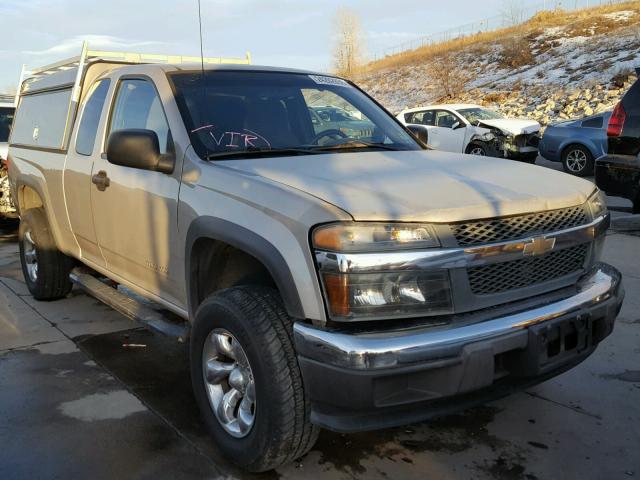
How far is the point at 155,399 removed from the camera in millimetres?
3674

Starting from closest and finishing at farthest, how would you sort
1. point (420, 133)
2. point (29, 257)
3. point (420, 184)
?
point (420, 184)
point (420, 133)
point (29, 257)

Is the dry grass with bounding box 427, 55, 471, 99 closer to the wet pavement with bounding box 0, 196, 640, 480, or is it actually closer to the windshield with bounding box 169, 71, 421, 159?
the windshield with bounding box 169, 71, 421, 159

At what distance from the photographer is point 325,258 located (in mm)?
2383

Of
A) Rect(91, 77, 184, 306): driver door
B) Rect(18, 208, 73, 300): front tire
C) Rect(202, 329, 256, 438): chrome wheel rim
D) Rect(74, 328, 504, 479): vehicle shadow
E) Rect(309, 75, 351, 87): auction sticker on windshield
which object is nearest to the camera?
Rect(202, 329, 256, 438): chrome wheel rim

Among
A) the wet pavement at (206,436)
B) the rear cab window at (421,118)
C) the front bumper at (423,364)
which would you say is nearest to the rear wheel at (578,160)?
the rear cab window at (421,118)

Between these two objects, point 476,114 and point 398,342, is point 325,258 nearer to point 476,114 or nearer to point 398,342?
point 398,342

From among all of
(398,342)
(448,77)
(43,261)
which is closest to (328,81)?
(398,342)

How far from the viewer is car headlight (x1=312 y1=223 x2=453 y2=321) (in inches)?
93.1

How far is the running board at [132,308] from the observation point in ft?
11.7

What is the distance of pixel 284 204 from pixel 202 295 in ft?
2.93

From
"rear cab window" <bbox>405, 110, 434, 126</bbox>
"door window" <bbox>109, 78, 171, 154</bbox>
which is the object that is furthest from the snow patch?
"door window" <bbox>109, 78, 171, 154</bbox>

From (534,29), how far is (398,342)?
42161mm

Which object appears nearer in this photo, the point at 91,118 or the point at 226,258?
the point at 226,258

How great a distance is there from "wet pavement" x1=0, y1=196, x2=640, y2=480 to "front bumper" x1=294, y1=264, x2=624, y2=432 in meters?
0.55
